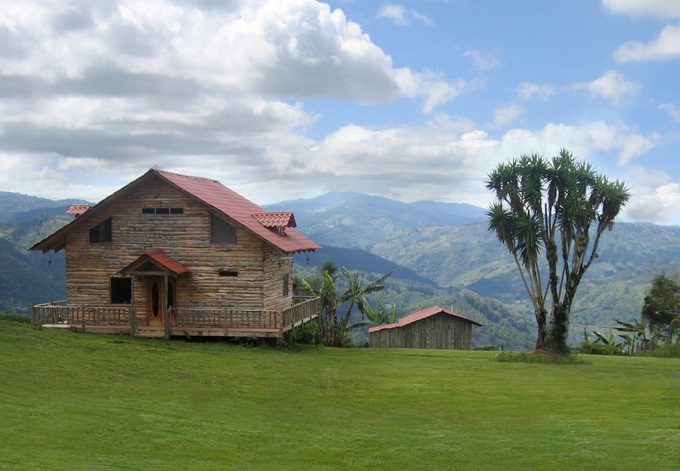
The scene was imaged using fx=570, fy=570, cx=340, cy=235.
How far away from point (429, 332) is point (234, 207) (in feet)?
48.9

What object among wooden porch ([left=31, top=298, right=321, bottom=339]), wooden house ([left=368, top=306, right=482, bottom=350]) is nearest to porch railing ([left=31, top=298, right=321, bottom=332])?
wooden porch ([left=31, top=298, right=321, bottom=339])

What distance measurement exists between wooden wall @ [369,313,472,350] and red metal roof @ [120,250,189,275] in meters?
14.4

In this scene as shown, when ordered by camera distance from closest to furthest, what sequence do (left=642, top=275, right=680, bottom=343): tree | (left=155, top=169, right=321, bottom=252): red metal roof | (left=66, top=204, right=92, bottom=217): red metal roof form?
(left=155, top=169, right=321, bottom=252): red metal roof < (left=66, top=204, right=92, bottom=217): red metal roof < (left=642, top=275, right=680, bottom=343): tree

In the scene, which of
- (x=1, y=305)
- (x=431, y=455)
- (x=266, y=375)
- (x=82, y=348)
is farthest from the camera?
(x=1, y=305)

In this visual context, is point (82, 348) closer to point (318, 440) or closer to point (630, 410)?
point (318, 440)

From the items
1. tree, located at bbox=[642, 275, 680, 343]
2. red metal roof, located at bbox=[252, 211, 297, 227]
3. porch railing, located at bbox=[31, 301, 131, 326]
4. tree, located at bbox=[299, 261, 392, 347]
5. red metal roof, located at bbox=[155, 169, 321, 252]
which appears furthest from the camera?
tree, located at bbox=[642, 275, 680, 343]

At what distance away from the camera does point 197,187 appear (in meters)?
29.1

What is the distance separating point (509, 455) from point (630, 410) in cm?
647

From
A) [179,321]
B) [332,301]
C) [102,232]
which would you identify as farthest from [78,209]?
[332,301]

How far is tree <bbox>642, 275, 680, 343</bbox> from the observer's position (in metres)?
48.8

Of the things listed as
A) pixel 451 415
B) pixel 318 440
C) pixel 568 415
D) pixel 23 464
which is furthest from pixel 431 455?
pixel 23 464

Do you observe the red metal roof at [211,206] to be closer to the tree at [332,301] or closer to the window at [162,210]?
the window at [162,210]

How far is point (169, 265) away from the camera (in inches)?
1025

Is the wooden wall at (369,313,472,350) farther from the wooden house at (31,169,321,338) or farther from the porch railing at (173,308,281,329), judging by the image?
the porch railing at (173,308,281,329)
